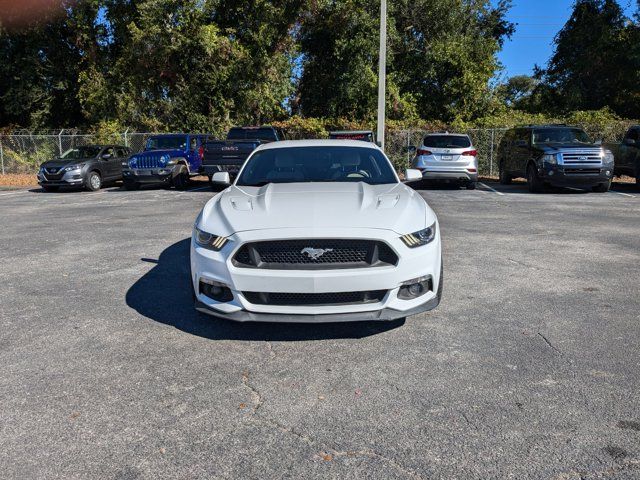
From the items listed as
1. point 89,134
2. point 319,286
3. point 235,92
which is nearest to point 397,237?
point 319,286

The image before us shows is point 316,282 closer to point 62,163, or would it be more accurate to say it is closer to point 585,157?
point 585,157

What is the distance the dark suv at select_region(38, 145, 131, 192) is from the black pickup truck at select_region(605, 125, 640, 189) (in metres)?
16.7

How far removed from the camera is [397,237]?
4070mm

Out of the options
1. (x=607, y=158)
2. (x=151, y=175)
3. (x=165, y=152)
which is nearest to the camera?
(x=607, y=158)

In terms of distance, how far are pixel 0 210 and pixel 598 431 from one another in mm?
14078

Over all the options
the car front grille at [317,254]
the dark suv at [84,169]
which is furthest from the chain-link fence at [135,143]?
the car front grille at [317,254]

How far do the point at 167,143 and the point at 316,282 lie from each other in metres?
16.0

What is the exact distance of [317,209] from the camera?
433cm

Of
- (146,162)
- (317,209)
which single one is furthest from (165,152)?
(317,209)

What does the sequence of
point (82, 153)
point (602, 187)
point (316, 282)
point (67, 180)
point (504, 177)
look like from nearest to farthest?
1. point (316, 282)
2. point (602, 187)
3. point (67, 180)
4. point (504, 177)
5. point (82, 153)

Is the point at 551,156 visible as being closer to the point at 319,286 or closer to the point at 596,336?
the point at 596,336

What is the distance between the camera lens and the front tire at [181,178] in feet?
58.4

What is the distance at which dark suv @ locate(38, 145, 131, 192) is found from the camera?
715 inches

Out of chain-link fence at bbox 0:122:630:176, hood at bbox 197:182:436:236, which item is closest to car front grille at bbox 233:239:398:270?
hood at bbox 197:182:436:236
